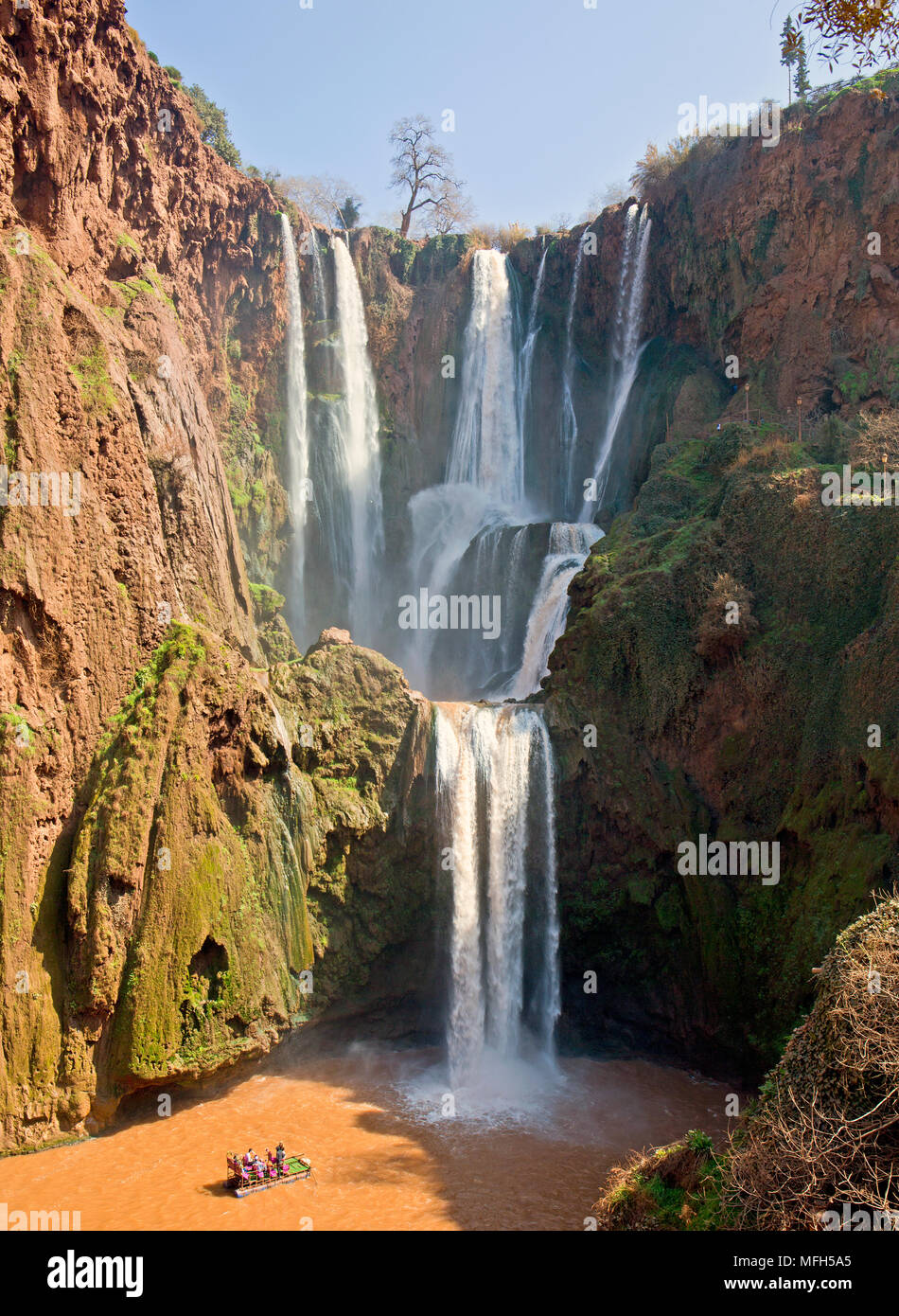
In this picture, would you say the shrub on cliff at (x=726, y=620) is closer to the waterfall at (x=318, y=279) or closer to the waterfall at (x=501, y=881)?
the waterfall at (x=501, y=881)

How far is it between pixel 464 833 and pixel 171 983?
694cm

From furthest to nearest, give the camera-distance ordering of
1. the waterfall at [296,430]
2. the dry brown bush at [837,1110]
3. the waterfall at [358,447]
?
the waterfall at [358,447] → the waterfall at [296,430] → the dry brown bush at [837,1110]

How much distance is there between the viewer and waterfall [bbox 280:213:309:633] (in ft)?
110

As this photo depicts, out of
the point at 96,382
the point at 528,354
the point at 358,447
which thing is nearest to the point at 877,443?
the point at 96,382

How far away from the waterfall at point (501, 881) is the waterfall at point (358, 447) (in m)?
13.5

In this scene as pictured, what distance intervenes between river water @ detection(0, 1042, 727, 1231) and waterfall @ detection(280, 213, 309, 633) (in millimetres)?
17335

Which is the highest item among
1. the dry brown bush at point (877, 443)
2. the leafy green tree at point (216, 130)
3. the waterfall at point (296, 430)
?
the leafy green tree at point (216, 130)

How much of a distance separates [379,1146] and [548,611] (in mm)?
13831

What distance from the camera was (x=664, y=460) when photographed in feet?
84.0

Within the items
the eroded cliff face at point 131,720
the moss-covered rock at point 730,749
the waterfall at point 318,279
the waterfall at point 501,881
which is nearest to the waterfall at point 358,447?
the waterfall at point 318,279

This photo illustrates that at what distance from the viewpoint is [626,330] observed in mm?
33156

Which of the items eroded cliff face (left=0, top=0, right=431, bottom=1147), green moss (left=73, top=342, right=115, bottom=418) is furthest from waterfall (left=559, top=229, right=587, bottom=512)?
green moss (left=73, top=342, right=115, bottom=418)

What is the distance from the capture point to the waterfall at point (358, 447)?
115 ft
